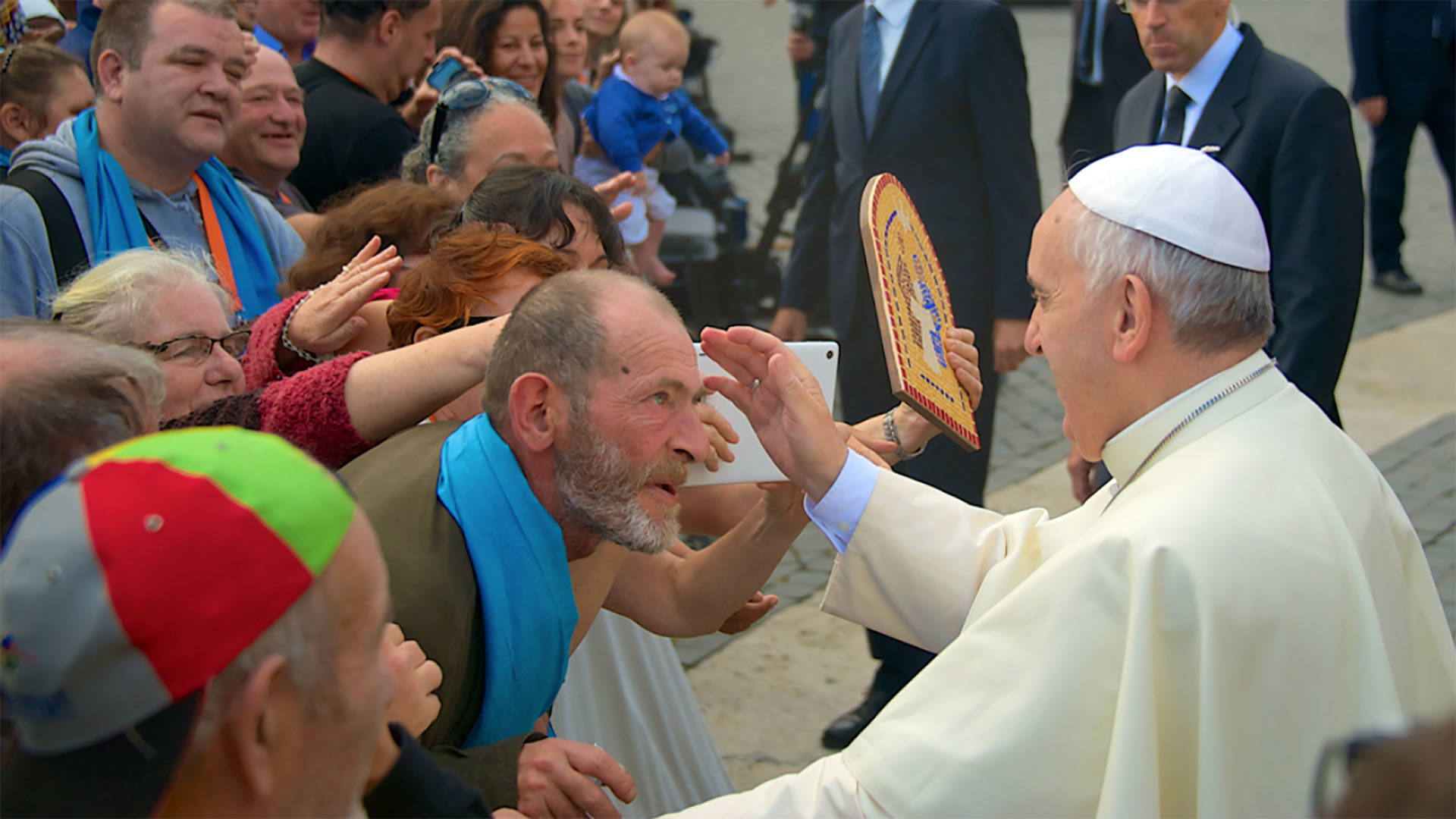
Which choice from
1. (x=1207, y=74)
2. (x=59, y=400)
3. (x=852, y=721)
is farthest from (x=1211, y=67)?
(x=59, y=400)

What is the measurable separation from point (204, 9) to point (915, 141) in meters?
2.31

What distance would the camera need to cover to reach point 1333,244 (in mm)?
3801

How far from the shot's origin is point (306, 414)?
8.04ft

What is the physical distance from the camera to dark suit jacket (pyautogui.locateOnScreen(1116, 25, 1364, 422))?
380cm

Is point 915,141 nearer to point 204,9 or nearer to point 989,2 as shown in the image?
point 989,2

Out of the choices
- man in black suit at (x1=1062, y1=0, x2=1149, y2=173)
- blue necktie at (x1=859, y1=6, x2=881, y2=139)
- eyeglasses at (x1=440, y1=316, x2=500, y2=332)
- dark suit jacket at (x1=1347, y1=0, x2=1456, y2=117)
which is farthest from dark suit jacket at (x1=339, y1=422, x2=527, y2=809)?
dark suit jacket at (x1=1347, y1=0, x2=1456, y2=117)

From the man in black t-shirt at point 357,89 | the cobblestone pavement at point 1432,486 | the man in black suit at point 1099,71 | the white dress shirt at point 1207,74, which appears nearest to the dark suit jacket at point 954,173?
the white dress shirt at point 1207,74

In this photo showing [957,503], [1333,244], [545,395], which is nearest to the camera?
[545,395]

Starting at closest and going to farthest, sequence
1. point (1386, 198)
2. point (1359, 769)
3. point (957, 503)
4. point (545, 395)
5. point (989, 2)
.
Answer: point (1359, 769)
point (545, 395)
point (957, 503)
point (989, 2)
point (1386, 198)

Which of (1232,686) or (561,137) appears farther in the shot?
(561,137)

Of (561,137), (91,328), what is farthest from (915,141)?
(91,328)

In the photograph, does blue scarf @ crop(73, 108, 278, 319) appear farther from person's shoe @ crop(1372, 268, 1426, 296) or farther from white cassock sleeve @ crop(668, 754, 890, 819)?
person's shoe @ crop(1372, 268, 1426, 296)

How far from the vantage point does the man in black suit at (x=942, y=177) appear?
A: 4387 mm

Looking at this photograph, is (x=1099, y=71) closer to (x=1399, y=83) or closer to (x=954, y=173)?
(x=1399, y=83)
